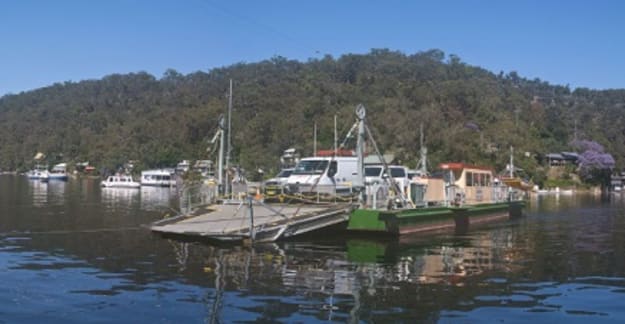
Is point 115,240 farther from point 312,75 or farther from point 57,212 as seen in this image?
point 312,75

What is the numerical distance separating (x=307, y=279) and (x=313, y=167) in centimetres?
1697

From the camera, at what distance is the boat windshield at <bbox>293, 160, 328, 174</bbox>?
3410cm

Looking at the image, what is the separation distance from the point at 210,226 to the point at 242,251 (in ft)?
12.9

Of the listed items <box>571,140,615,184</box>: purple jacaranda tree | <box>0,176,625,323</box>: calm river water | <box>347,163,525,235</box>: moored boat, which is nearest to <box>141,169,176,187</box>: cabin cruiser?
<box>571,140,615,184</box>: purple jacaranda tree

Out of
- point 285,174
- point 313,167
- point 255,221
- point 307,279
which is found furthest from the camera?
point 285,174

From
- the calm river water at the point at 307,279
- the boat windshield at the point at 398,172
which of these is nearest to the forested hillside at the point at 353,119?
the boat windshield at the point at 398,172

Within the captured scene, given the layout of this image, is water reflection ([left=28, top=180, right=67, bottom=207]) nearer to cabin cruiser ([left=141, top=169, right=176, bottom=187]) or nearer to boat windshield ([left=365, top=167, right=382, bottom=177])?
boat windshield ([left=365, top=167, right=382, bottom=177])

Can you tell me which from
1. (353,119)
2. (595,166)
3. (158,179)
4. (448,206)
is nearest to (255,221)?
(448,206)

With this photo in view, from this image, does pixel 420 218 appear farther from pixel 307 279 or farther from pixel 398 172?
pixel 307 279

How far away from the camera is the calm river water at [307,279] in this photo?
1380 cm

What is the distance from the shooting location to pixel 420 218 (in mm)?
30906

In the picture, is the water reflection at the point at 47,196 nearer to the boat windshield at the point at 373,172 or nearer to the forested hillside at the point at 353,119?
the boat windshield at the point at 373,172

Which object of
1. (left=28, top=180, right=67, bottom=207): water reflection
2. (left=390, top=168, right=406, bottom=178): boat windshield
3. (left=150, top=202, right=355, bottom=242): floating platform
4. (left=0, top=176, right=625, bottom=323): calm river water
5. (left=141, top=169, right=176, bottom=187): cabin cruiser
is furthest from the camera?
(left=141, top=169, right=176, bottom=187): cabin cruiser

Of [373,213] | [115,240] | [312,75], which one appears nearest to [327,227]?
[373,213]
